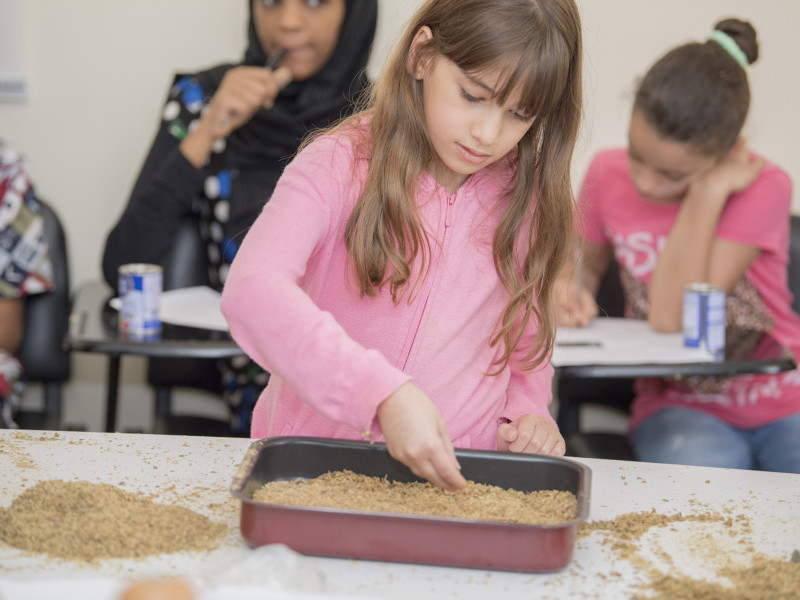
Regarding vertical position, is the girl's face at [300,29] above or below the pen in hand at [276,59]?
above

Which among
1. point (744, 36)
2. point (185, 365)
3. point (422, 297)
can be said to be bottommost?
point (185, 365)

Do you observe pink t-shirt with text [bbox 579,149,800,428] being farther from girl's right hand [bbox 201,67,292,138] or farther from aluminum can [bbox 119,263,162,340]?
aluminum can [bbox 119,263,162,340]

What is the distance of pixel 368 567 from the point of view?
0.98m

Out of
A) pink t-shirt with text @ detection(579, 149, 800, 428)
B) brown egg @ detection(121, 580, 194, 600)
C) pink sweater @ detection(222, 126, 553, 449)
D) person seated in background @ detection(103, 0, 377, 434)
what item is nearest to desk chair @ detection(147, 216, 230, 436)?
person seated in background @ detection(103, 0, 377, 434)

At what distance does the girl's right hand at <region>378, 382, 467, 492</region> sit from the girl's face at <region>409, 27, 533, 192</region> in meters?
0.35

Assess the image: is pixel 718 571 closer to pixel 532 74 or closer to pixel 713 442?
pixel 532 74

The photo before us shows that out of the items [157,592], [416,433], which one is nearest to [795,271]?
[416,433]

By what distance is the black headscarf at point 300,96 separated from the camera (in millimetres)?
2424

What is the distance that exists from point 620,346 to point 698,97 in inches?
Answer: 20.9

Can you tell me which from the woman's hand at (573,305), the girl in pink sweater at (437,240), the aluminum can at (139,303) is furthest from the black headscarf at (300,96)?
the girl in pink sweater at (437,240)

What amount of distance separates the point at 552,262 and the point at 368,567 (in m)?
0.54

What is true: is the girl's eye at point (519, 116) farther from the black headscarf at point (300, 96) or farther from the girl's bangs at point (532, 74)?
the black headscarf at point (300, 96)

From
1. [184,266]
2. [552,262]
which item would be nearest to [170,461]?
[552,262]

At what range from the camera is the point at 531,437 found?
1.32 m
